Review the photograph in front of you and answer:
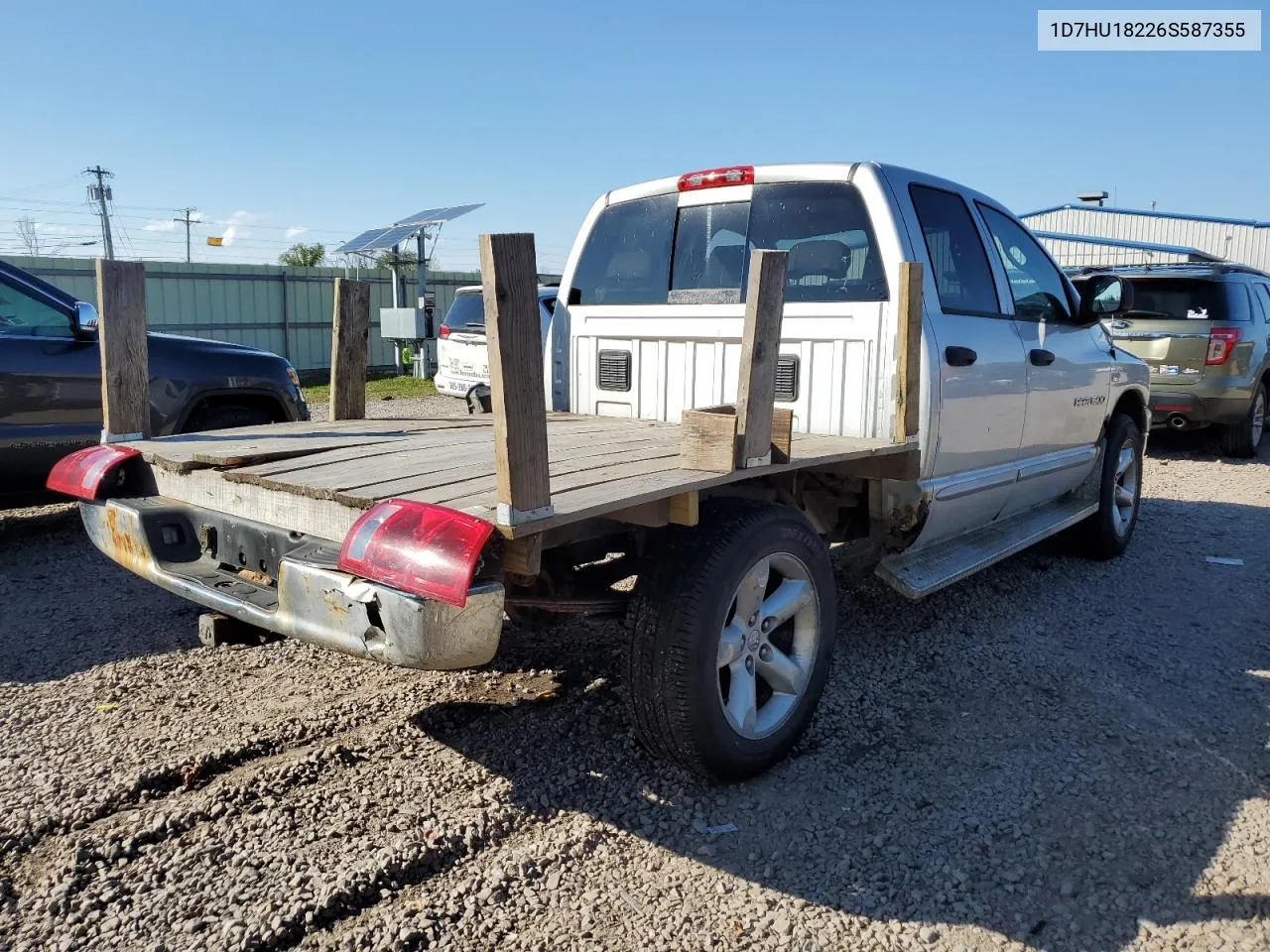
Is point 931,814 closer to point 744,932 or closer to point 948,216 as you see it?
point 744,932

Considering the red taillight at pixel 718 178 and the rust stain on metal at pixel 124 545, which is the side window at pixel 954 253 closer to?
the red taillight at pixel 718 178

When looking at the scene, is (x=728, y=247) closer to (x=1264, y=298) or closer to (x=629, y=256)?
(x=629, y=256)

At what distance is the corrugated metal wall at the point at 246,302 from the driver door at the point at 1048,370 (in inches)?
639

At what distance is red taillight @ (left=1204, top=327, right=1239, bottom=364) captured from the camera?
9.61 meters

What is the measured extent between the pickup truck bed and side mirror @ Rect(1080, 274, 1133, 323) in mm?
2211

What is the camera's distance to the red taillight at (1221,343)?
31.5 feet

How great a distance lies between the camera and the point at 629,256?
4688 millimetres

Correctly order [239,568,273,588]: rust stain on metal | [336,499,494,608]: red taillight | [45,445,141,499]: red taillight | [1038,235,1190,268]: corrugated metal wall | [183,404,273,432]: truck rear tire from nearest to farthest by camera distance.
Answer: [336,499,494,608]: red taillight
[239,568,273,588]: rust stain on metal
[45,445,141,499]: red taillight
[183,404,273,432]: truck rear tire
[1038,235,1190,268]: corrugated metal wall

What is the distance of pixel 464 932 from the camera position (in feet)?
7.61

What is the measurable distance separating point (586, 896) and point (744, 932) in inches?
16.3

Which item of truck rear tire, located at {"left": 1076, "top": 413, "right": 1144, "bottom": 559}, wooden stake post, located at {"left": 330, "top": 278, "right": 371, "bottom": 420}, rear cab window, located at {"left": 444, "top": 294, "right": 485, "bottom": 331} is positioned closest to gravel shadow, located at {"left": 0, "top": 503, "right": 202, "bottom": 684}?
wooden stake post, located at {"left": 330, "top": 278, "right": 371, "bottom": 420}

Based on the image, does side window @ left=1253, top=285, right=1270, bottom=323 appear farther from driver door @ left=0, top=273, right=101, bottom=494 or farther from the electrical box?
the electrical box

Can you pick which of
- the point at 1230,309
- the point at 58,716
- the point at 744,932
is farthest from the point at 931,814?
the point at 1230,309

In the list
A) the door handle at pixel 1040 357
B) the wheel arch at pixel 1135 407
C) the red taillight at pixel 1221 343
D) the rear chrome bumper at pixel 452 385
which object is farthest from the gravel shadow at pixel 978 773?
the rear chrome bumper at pixel 452 385
